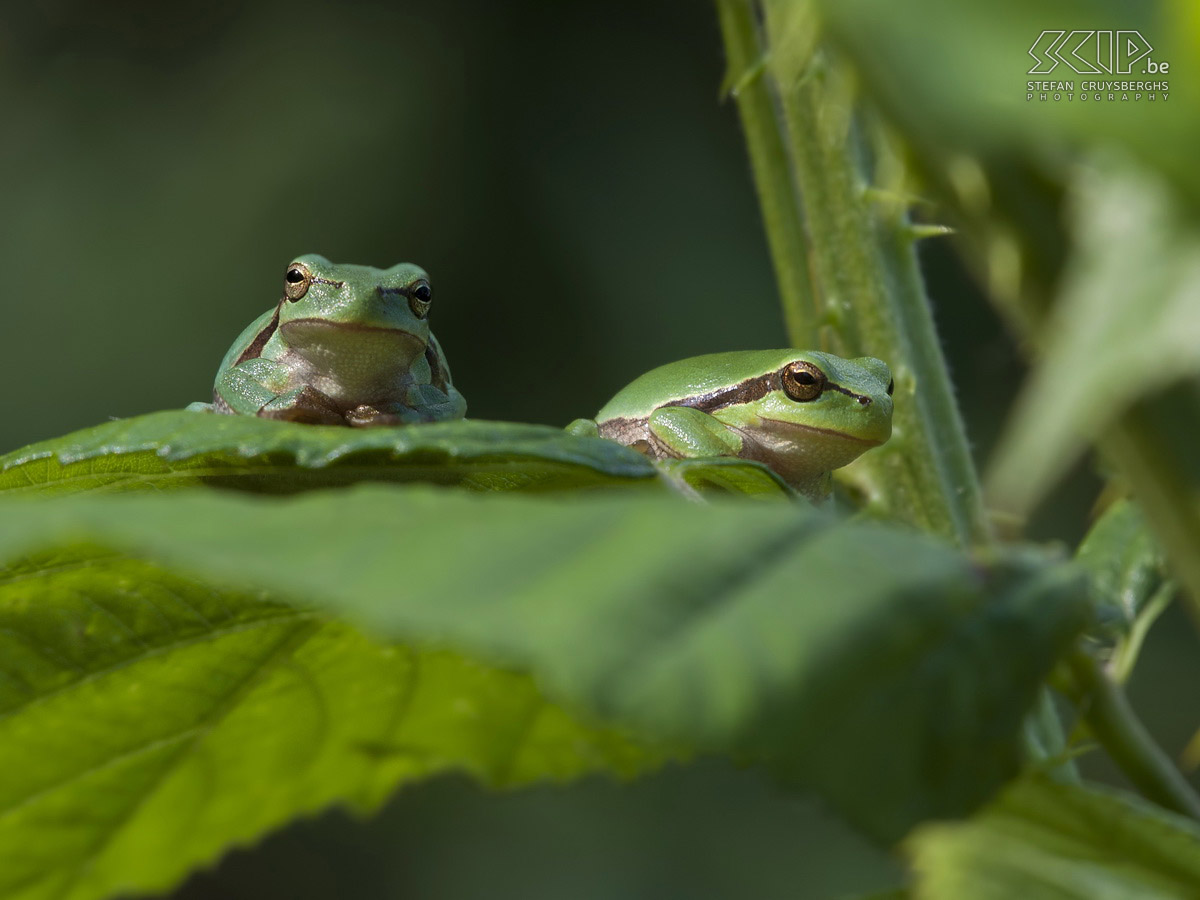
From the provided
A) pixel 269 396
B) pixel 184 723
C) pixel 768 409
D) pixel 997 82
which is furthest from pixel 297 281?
pixel 997 82

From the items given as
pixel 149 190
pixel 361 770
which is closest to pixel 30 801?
pixel 361 770

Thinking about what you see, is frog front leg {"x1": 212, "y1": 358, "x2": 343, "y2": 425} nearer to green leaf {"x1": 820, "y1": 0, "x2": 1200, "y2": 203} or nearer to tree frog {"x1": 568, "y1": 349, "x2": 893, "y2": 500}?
tree frog {"x1": 568, "y1": 349, "x2": 893, "y2": 500}

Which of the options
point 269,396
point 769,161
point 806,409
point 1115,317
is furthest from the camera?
point 806,409

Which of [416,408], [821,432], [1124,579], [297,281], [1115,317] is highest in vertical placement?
[1115,317]

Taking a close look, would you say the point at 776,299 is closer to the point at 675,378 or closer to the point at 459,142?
the point at 459,142

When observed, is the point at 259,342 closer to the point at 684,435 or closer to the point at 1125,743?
the point at 684,435

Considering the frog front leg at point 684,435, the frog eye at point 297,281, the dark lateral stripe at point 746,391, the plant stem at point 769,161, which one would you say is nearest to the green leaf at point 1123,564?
the plant stem at point 769,161
